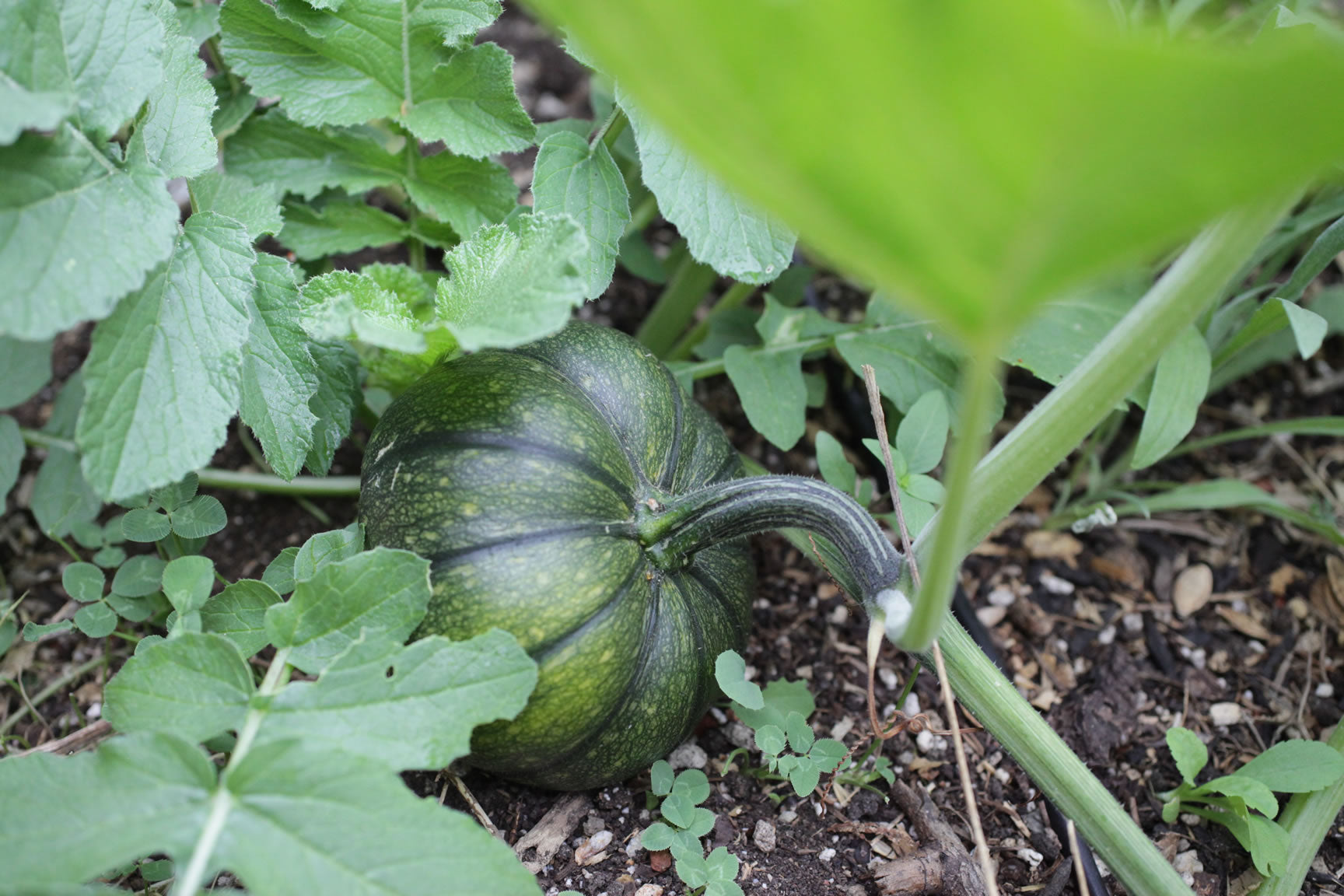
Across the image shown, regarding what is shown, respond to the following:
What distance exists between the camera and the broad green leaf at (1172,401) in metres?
1.89

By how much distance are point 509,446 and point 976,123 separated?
1061 millimetres

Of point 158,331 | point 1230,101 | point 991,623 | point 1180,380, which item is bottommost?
point 991,623

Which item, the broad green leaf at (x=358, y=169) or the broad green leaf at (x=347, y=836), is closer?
the broad green leaf at (x=347, y=836)

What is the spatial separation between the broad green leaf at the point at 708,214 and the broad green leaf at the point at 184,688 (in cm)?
96

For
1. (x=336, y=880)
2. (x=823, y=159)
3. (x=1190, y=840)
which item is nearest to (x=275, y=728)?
(x=336, y=880)

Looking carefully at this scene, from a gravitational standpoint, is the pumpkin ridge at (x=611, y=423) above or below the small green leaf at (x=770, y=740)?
above

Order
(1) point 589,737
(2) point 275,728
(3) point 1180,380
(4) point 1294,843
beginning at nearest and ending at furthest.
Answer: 1. (2) point 275,728
2. (1) point 589,737
3. (4) point 1294,843
4. (3) point 1180,380

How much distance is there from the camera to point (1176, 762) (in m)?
1.83

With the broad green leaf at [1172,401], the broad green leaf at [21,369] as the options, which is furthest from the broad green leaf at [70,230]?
the broad green leaf at [1172,401]

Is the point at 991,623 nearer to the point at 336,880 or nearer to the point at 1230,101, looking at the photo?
the point at 336,880

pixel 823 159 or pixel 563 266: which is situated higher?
pixel 823 159

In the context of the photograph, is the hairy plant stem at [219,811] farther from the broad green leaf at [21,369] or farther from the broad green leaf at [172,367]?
the broad green leaf at [21,369]

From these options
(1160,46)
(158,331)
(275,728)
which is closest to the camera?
(1160,46)

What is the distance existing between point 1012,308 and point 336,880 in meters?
0.95
